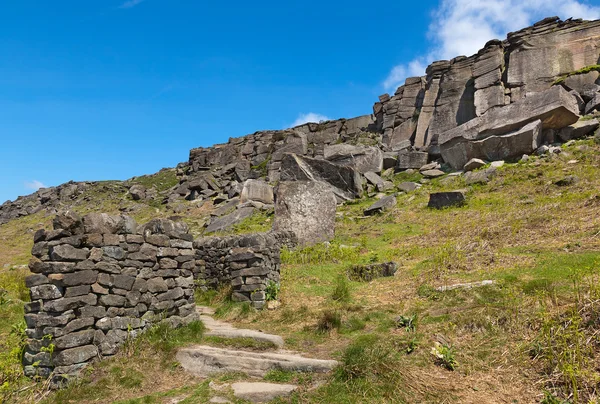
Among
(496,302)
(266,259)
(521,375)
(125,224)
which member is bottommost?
(521,375)

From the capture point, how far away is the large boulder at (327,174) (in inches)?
912

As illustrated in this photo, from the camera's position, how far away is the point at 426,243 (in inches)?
497

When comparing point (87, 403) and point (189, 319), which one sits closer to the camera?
point (87, 403)

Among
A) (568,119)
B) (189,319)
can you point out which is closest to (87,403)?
(189,319)

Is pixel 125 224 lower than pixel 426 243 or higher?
higher

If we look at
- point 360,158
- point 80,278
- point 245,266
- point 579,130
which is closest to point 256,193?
point 360,158

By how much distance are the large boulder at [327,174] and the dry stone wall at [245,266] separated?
41.8 feet

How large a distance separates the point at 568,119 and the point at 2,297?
971 inches

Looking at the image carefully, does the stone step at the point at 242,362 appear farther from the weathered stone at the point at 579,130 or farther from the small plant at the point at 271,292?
the weathered stone at the point at 579,130

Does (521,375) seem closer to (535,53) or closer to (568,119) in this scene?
(568,119)

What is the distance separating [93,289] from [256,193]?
1941 centimetres

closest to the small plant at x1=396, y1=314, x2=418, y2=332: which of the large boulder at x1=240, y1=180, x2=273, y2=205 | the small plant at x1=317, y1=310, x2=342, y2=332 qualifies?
the small plant at x1=317, y1=310, x2=342, y2=332

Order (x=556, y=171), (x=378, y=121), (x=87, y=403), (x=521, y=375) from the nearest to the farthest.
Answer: (x=521, y=375) < (x=87, y=403) < (x=556, y=171) < (x=378, y=121)

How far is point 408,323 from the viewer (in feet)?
22.6
